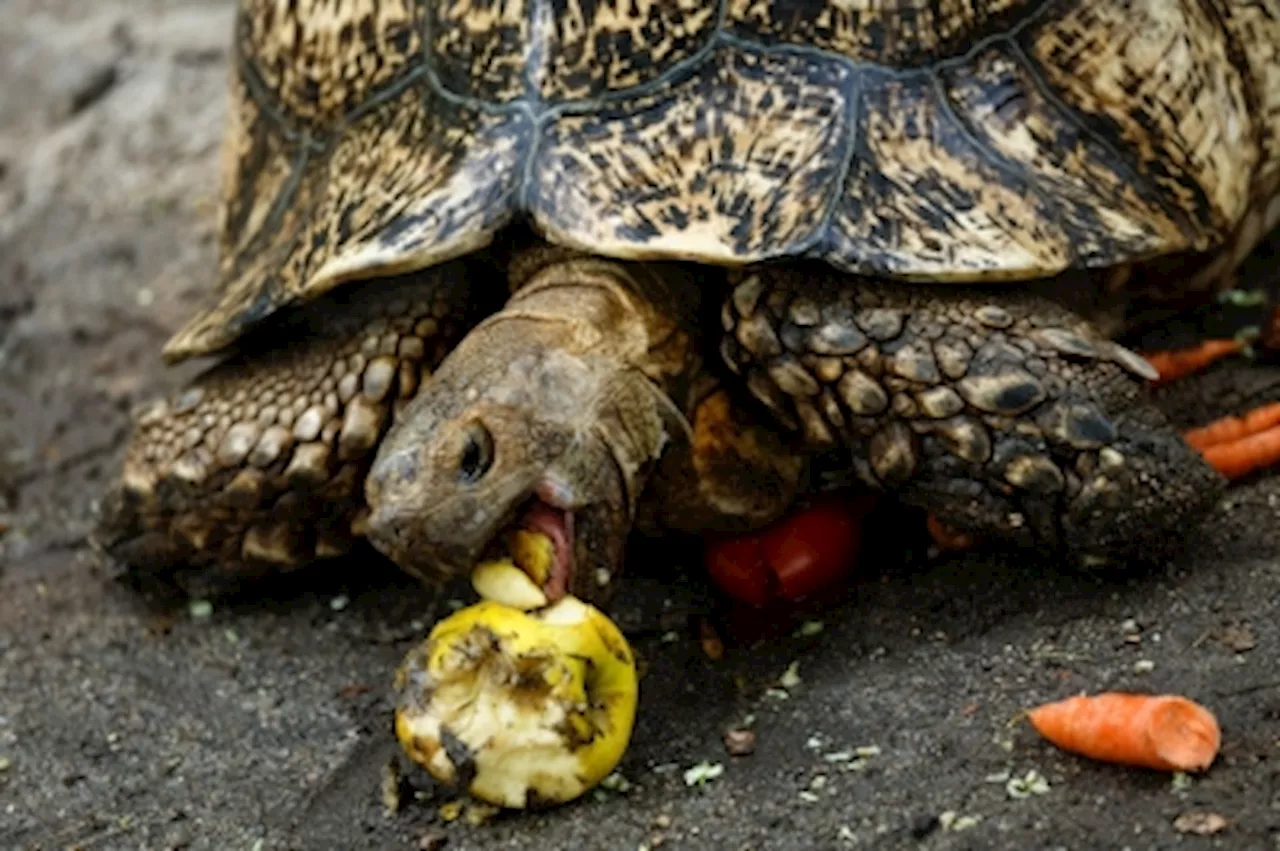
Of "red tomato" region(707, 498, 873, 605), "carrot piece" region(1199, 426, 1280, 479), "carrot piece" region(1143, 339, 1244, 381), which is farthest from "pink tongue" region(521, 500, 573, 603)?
"carrot piece" region(1143, 339, 1244, 381)

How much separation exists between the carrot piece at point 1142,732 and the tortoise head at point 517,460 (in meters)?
0.76

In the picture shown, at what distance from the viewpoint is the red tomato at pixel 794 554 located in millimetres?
3547

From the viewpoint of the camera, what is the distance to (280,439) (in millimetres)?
3721

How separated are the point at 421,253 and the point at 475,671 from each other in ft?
2.60

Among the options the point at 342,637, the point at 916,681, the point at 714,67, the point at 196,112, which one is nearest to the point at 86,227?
the point at 196,112

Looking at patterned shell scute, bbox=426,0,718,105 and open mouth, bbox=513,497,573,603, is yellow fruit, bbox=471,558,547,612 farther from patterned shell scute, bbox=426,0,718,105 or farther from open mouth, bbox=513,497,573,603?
patterned shell scute, bbox=426,0,718,105

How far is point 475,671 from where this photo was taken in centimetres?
298

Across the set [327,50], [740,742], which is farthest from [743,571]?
[327,50]

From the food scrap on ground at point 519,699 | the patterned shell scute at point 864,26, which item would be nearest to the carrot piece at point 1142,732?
the food scrap on ground at point 519,699

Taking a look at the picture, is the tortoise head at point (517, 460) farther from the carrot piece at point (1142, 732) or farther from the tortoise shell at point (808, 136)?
the carrot piece at point (1142, 732)

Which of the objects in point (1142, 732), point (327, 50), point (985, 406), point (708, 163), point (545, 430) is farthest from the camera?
point (327, 50)

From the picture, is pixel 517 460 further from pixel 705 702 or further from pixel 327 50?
pixel 327 50

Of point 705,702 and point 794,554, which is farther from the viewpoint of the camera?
point 794,554

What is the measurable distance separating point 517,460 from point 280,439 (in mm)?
877
